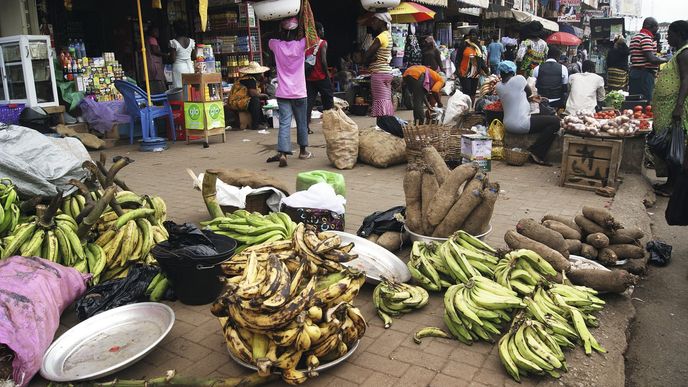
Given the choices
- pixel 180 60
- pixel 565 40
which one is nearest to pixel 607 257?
pixel 180 60

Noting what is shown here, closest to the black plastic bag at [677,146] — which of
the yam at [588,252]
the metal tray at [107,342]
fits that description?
the yam at [588,252]

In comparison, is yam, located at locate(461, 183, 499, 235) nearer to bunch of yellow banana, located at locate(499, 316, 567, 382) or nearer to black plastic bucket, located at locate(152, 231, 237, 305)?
bunch of yellow banana, located at locate(499, 316, 567, 382)

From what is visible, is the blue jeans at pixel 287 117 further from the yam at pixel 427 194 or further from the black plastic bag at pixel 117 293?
the black plastic bag at pixel 117 293

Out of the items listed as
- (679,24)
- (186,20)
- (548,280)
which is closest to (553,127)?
(679,24)

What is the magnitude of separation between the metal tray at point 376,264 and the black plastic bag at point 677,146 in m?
4.56

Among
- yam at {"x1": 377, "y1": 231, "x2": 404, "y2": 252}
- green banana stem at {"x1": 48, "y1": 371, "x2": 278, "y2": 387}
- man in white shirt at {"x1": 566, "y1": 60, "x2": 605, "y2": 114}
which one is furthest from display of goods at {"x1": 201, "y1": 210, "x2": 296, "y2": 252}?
man in white shirt at {"x1": 566, "y1": 60, "x2": 605, "y2": 114}

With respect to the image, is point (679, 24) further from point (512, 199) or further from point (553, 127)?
point (512, 199)

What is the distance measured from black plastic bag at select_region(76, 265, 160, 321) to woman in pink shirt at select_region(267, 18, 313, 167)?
14.0 feet

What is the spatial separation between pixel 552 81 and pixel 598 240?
654 centimetres

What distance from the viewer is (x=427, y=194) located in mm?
4492

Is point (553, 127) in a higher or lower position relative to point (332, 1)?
lower

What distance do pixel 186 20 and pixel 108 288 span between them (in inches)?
402

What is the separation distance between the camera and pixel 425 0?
15.6 meters

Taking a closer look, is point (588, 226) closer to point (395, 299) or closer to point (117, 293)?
point (395, 299)
